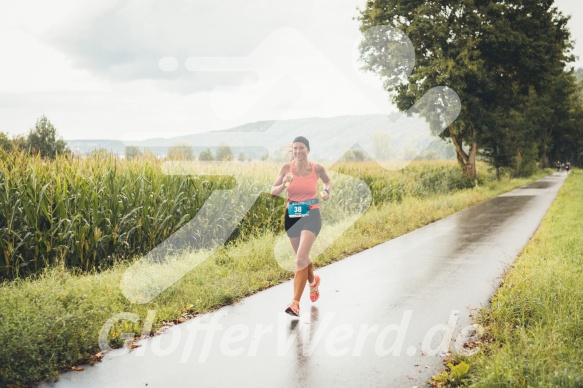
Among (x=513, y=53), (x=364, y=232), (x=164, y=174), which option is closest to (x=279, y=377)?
(x=164, y=174)

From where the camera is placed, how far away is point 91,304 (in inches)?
214

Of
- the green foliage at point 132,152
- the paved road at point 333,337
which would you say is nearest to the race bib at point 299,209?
the paved road at point 333,337

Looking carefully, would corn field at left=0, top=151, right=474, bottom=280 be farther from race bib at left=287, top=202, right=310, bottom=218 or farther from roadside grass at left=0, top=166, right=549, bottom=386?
race bib at left=287, top=202, right=310, bottom=218

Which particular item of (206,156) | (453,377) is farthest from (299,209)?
(206,156)

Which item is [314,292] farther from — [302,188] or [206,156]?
[206,156]

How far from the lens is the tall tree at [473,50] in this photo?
2297cm

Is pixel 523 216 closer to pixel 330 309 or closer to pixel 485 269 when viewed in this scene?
pixel 485 269

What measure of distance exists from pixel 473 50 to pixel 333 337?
73.0 feet

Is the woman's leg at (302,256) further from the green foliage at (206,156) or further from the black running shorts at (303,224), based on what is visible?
the green foliage at (206,156)

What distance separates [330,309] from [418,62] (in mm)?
20915

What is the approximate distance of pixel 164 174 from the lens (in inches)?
385

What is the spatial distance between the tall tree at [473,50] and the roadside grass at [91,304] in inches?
655

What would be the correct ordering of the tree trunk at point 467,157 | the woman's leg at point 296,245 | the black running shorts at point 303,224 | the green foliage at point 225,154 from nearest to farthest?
the black running shorts at point 303,224, the woman's leg at point 296,245, the green foliage at point 225,154, the tree trunk at point 467,157

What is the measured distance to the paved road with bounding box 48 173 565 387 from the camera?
402cm
